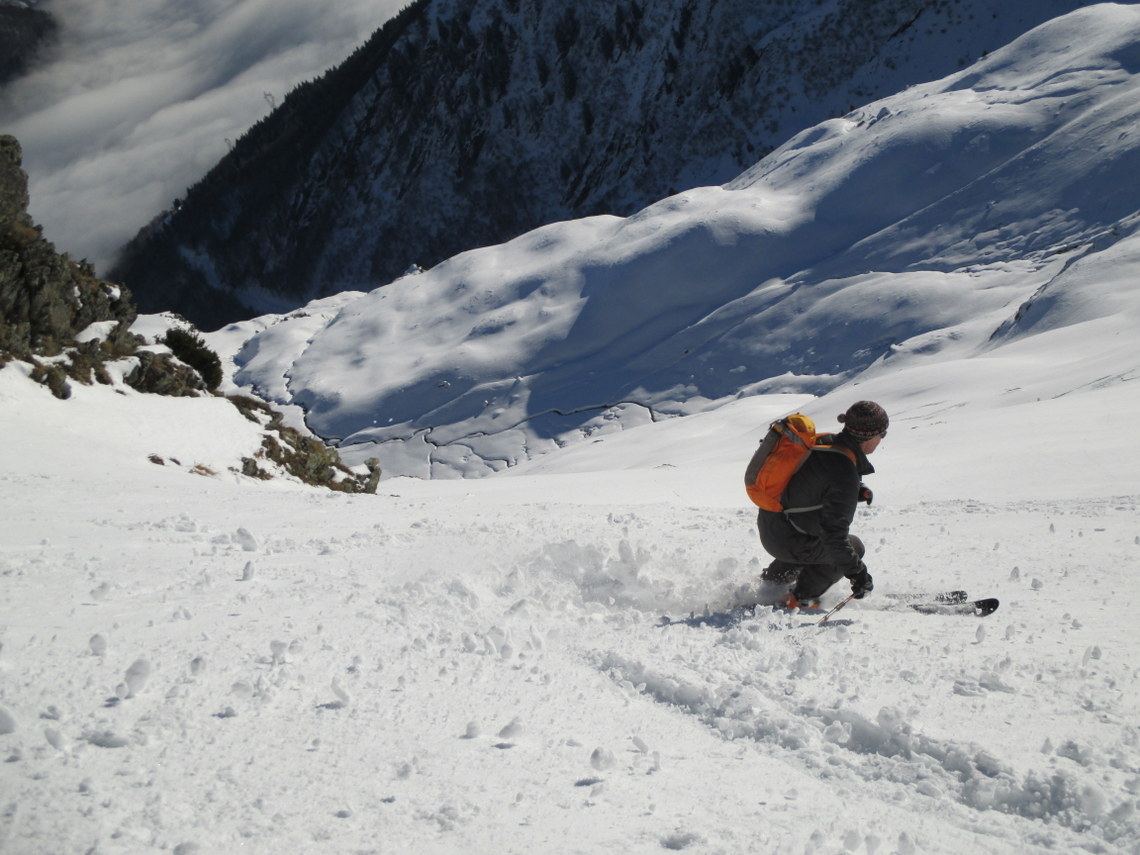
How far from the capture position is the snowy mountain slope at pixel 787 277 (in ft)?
85.8

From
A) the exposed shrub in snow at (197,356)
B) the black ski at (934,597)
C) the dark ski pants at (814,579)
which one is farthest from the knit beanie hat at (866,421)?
the exposed shrub in snow at (197,356)

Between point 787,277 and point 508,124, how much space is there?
54.1 meters

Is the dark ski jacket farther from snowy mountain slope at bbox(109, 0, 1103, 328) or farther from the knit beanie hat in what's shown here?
snowy mountain slope at bbox(109, 0, 1103, 328)

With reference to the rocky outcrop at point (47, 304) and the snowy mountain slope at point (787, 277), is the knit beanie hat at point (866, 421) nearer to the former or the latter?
the rocky outcrop at point (47, 304)

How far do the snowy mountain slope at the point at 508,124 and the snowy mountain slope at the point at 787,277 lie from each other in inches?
727

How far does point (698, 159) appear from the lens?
205 feet

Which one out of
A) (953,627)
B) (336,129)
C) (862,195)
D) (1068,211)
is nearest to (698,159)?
(862,195)

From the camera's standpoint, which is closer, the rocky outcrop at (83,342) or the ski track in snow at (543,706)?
the ski track in snow at (543,706)

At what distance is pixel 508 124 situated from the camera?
3051 inches

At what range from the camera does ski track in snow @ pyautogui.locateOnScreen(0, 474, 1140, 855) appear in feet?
7.70

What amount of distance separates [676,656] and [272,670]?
1709 millimetres

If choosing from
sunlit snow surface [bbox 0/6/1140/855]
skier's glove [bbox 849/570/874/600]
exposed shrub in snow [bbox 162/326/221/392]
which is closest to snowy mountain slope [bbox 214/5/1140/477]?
Answer: exposed shrub in snow [bbox 162/326/221/392]

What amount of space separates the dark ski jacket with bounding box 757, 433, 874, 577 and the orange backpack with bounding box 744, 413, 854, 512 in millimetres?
39

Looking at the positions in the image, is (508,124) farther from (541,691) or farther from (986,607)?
(541,691)
